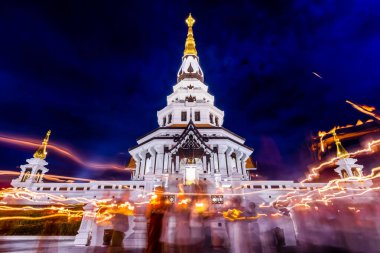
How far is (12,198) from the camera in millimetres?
17188

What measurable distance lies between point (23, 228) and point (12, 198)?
4.21 metres

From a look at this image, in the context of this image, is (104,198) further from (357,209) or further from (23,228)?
(357,209)

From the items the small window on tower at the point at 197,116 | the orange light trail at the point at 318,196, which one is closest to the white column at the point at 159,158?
the small window on tower at the point at 197,116

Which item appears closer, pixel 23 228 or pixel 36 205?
pixel 23 228

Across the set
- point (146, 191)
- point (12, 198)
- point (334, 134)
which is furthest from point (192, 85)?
point (12, 198)

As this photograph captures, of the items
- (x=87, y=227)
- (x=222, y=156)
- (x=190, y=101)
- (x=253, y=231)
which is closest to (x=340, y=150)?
(x=222, y=156)

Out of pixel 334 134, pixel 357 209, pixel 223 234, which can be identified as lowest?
pixel 223 234

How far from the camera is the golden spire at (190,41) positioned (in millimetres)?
43344

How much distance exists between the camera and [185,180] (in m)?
15.0

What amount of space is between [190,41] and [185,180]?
38332 mm

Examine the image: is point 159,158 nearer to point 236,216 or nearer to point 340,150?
point 236,216

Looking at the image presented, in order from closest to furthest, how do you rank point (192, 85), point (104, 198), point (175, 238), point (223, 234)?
point (175, 238)
point (223, 234)
point (104, 198)
point (192, 85)

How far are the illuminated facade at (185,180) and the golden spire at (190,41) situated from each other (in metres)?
10.7

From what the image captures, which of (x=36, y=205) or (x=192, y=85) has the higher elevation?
(x=192, y=85)
